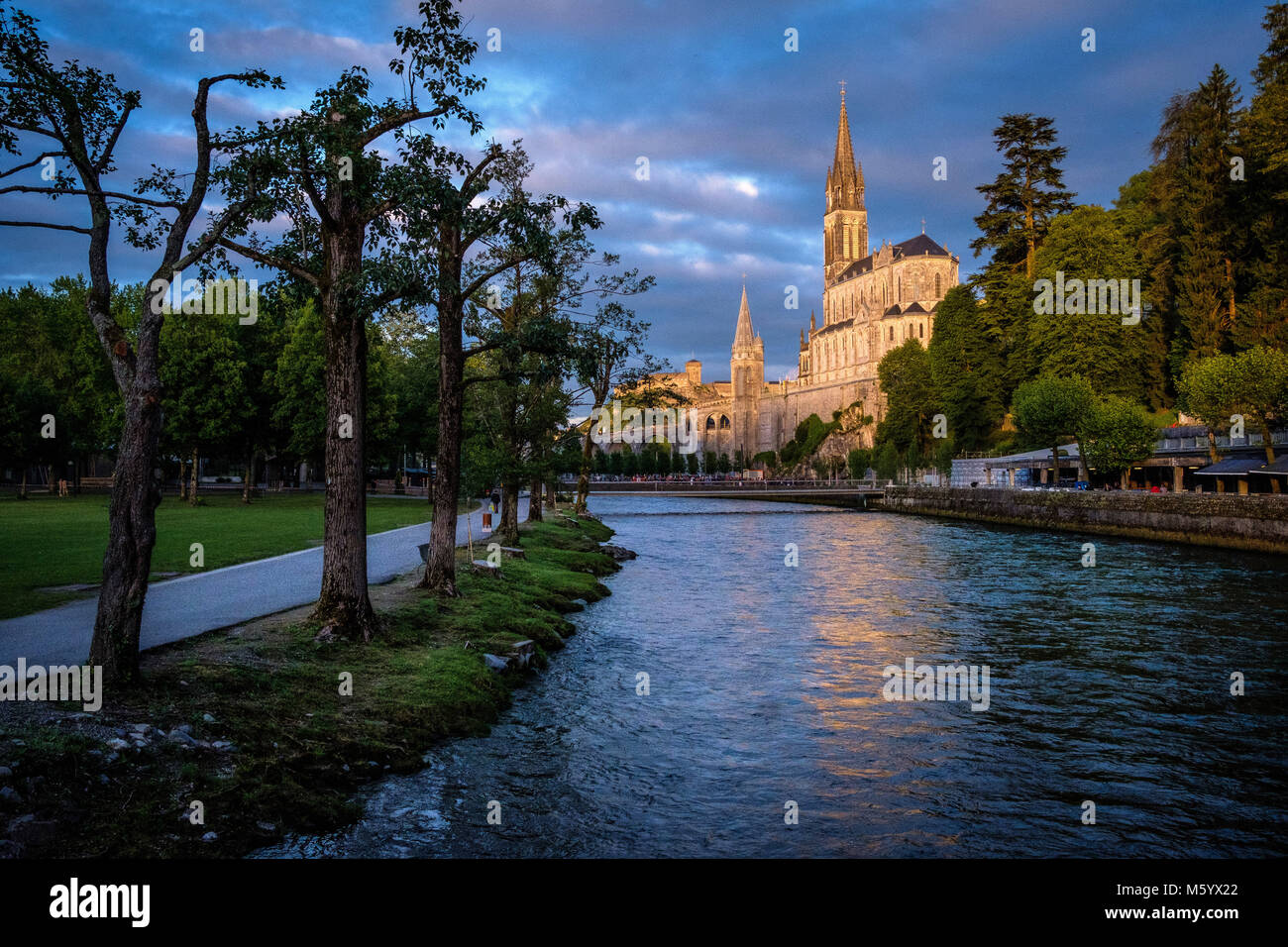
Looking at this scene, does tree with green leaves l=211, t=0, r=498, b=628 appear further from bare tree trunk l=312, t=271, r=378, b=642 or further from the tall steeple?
the tall steeple

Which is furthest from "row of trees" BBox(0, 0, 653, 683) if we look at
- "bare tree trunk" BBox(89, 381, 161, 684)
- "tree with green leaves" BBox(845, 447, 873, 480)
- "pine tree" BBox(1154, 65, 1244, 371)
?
"tree with green leaves" BBox(845, 447, 873, 480)

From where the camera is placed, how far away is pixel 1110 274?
5431 centimetres

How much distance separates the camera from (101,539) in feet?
74.6

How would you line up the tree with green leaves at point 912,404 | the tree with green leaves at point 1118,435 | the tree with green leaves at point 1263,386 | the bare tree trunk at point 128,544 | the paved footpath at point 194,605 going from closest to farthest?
the bare tree trunk at point 128,544, the paved footpath at point 194,605, the tree with green leaves at point 1263,386, the tree with green leaves at point 1118,435, the tree with green leaves at point 912,404

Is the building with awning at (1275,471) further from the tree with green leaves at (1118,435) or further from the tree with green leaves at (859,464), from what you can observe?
the tree with green leaves at (859,464)

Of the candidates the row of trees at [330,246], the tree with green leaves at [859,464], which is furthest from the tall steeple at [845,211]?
the row of trees at [330,246]

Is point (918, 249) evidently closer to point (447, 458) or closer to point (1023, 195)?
point (1023, 195)

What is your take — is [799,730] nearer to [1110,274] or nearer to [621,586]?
[621,586]

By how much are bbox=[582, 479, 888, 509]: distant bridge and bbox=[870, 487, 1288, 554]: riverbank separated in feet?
94.7

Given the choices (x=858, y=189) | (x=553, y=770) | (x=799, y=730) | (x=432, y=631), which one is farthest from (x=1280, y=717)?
A: (x=858, y=189)

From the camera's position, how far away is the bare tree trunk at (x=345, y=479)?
39.3ft

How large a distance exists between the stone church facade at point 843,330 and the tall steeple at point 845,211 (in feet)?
0.63

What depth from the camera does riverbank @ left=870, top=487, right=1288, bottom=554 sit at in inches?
1346

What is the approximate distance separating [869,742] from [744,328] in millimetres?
180940
